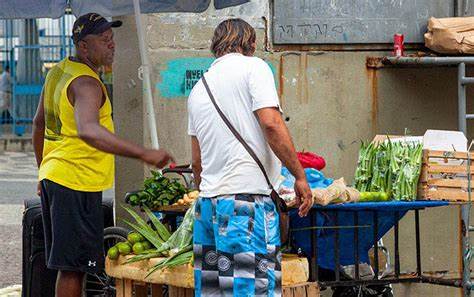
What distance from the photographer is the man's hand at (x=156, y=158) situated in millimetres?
5504

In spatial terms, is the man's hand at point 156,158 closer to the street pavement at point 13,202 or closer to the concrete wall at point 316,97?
the concrete wall at point 316,97

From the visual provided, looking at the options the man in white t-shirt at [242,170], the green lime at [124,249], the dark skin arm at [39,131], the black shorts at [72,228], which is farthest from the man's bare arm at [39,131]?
the man in white t-shirt at [242,170]

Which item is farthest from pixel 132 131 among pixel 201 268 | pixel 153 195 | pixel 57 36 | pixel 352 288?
pixel 57 36

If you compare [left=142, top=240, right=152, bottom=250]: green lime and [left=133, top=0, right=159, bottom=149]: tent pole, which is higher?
[left=133, top=0, right=159, bottom=149]: tent pole

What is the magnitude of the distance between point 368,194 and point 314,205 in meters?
0.44

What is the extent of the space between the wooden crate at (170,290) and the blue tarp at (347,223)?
40 centimetres

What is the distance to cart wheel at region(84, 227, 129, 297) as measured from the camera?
7.43 meters

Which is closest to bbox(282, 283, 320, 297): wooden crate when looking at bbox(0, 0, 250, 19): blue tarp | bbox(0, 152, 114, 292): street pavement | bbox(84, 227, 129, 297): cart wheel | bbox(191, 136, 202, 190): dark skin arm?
bbox(191, 136, 202, 190): dark skin arm

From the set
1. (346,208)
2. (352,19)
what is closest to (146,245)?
(346,208)

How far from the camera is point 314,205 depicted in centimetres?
633

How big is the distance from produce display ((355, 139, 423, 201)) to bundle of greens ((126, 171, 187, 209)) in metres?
1.09

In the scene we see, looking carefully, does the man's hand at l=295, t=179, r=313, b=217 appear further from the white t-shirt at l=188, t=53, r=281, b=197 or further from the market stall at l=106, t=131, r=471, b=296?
the market stall at l=106, t=131, r=471, b=296

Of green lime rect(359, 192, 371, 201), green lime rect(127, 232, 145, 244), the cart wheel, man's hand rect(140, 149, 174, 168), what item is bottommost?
the cart wheel

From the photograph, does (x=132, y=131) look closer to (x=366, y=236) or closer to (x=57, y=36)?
(x=366, y=236)
